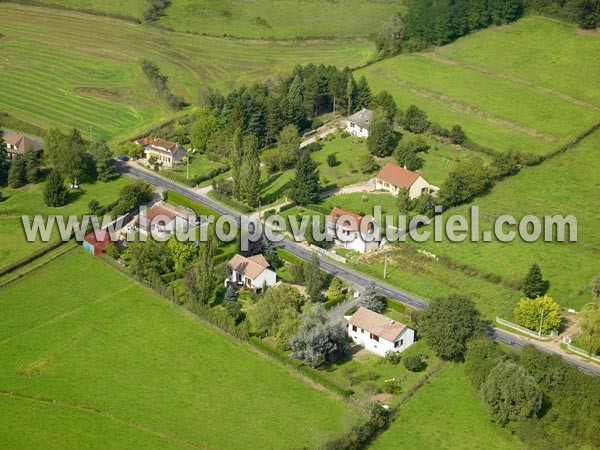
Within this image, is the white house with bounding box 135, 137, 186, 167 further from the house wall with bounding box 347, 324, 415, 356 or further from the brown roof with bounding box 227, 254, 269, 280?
the house wall with bounding box 347, 324, 415, 356

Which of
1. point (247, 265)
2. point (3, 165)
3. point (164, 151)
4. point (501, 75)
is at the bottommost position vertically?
point (247, 265)

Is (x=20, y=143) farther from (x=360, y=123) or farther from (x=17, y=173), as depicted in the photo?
(x=360, y=123)

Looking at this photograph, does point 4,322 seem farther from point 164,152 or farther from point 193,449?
point 164,152

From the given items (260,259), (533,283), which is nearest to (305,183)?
(260,259)

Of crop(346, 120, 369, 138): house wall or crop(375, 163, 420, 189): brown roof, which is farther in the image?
crop(346, 120, 369, 138): house wall

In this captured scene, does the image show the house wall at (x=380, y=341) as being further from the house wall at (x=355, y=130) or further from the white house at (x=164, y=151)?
the house wall at (x=355, y=130)

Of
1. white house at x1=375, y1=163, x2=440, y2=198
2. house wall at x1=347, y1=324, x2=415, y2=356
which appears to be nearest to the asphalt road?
house wall at x1=347, y1=324, x2=415, y2=356
